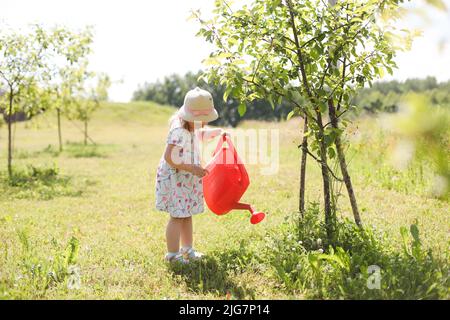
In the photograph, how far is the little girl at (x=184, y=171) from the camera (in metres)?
3.71

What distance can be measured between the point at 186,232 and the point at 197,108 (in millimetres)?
1053

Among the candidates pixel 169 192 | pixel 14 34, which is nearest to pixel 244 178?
pixel 169 192

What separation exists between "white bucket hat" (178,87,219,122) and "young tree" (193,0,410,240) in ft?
0.63

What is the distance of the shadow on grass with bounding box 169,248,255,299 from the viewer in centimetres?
330

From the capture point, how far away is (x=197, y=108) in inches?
147

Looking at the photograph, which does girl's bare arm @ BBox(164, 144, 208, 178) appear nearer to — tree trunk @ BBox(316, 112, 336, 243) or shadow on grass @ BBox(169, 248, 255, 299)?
shadow on grass @ BBox(169, 248, 255, 299)

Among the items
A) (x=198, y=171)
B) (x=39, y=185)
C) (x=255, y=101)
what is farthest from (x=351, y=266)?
(x=255, y=101)

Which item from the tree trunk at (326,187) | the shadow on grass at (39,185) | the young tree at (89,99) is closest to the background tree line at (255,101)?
the young tree at (89,99)

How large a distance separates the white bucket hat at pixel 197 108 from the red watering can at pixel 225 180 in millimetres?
355

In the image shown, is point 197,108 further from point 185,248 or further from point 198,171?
point 185,248

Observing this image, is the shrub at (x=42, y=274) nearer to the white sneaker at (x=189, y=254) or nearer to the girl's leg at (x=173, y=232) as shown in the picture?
the girl's leg at (x=173, y=232)

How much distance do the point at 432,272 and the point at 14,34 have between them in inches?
337

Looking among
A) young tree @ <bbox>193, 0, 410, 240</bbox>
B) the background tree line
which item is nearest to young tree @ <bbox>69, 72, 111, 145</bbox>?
the background tree line

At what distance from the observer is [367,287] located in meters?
3.08
